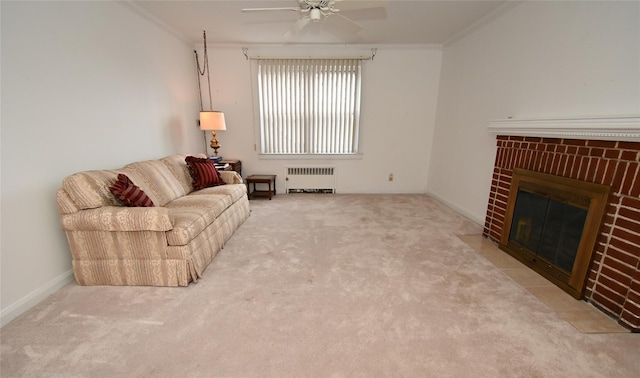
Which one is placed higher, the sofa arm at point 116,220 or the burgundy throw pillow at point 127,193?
the burgundy throw pillow at point 127,193

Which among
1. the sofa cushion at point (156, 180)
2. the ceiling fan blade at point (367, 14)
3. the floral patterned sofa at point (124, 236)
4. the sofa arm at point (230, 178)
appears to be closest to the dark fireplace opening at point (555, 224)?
the ceiling fan blade at point (367, 14)

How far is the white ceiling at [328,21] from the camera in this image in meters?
2.94

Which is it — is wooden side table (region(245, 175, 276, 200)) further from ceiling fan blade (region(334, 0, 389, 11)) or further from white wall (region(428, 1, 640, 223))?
white wall (region(428, 1, 640, 223))

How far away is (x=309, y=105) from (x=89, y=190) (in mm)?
3476

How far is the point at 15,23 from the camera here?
180 centimetres

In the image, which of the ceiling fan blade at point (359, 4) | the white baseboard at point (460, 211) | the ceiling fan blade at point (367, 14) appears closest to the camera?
the ceiling fan blade at point (359, 4)

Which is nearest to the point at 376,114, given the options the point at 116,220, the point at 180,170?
the point at 180,170

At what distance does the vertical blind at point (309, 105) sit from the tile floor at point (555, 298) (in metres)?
3.01

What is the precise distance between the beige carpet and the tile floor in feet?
0.21

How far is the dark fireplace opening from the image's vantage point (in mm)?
1961

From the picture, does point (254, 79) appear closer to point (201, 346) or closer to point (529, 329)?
point (201, 346)

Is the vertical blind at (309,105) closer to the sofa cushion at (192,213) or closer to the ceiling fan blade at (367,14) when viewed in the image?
the ceiling fan blade at (367,14)

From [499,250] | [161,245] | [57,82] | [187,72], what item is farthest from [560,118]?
[187,72]

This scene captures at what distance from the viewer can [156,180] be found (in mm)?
2822
